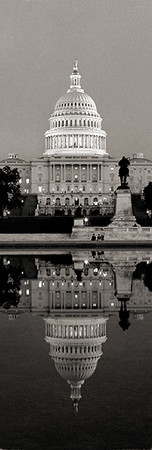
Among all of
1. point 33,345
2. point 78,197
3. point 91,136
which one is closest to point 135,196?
point 78,197

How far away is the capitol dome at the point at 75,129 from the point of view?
183 metres

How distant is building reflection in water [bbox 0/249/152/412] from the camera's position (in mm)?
13062

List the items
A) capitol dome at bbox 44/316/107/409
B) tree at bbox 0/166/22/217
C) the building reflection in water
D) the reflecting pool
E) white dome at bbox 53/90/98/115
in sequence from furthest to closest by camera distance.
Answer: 1. white dome at bbox 53/90/98/115
2. tree at bbox 0/166/22/217
3. the building reflection in water
4. capitol dome at bbox 44/316/107/409
5. the reflecting pool

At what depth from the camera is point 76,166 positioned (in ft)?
569

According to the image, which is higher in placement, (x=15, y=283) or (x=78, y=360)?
(x=15, y=283)

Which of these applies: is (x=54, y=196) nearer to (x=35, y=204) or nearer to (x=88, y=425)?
(x=35, y=204)

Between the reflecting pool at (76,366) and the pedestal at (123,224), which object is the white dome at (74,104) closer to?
the pedestal at (123,224)

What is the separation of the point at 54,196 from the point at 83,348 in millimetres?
158036

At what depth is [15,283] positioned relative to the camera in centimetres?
2578

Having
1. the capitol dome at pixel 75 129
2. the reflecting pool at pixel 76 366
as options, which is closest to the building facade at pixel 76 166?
the capitol dome at pixel 75 129

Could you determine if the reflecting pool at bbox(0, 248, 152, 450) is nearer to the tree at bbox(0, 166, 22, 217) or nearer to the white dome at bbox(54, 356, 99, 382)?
the white dome at bbox(54, 356, 99, 382)

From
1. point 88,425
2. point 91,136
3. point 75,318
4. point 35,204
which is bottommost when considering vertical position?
point 88,425

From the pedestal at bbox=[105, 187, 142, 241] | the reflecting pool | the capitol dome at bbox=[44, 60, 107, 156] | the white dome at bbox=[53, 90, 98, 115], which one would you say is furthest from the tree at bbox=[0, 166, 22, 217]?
the white dome at bbox=[53, 90, 98, 115]

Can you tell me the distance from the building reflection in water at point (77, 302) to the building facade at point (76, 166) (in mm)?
132034
